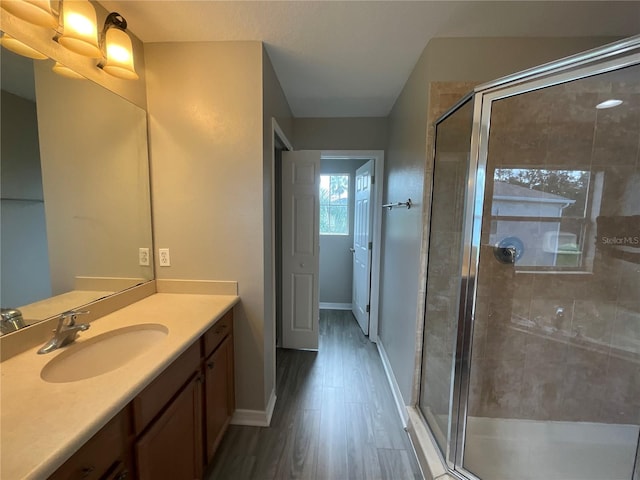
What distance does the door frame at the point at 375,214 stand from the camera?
110 inches

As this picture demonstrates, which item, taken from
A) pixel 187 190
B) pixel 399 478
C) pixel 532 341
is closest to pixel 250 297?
pixel 187 190

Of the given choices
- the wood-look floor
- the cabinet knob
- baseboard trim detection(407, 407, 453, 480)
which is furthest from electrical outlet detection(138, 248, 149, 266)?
baseboard trim detection(407, 407, 453, 480)

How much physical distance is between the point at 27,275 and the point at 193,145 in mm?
1006

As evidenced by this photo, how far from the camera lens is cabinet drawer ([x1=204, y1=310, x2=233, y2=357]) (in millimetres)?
1354

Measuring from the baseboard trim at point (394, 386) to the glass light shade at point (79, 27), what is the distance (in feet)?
8.64

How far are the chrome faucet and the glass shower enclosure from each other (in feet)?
5.88

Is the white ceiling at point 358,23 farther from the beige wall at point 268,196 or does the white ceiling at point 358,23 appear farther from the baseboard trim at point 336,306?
the baseboard trim at point 336,306

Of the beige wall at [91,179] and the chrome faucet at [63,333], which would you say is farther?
the beige wall at [91,179]

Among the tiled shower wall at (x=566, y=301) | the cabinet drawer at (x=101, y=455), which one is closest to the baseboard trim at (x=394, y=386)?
the tiled shower wall at (x=566, y=301)

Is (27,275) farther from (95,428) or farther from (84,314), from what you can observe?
(95,428)

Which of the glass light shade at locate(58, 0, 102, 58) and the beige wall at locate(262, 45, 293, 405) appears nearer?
the glass light shade at locate(58, 0, 102, 58)

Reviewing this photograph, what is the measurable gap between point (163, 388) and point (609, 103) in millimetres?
2596

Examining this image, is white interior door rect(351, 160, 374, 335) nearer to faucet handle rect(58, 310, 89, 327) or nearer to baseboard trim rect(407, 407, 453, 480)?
baseboard trim rect(407, 407, 453, 480)

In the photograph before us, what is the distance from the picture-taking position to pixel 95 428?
0.66 meters
